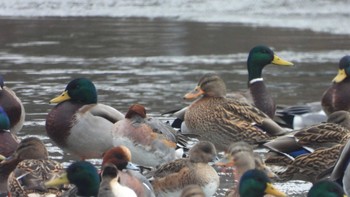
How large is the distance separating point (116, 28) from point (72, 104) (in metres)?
12.8

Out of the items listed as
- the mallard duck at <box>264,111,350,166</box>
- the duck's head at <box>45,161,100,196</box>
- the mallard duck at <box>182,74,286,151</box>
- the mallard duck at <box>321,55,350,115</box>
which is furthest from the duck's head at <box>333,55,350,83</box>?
the duck's head at <box>45,161,100,196</box>

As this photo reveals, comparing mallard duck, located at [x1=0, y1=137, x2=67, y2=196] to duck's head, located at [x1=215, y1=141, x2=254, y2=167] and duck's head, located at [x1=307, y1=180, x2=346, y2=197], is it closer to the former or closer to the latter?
duck's head, located at [x1=215, y1=141, x2=254, y2=167]

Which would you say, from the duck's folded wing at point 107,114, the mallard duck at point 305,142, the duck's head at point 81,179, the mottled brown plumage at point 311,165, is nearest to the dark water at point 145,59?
the mottled brown plumage at point 311,165

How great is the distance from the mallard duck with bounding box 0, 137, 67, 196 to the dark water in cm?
202

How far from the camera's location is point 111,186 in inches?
299

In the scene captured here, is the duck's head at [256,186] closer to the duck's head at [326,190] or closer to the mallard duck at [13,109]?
the duck's head at [326,190]

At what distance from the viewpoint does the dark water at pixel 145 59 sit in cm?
1474

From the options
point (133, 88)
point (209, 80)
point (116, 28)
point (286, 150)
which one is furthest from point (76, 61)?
point (286, 150)

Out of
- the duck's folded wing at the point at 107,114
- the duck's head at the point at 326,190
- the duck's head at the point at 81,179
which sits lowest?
the duck's folded wing at the point at 107,114

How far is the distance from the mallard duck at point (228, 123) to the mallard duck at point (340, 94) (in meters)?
1.25

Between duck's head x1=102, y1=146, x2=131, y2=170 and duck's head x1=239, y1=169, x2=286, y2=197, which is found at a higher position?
duck's head x1=239, y1=169, x2=286, y2=197

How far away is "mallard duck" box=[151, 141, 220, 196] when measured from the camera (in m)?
8.74

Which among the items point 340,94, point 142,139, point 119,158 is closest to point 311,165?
point 142,139

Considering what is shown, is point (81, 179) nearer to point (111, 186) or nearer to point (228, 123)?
point (111, 186)
